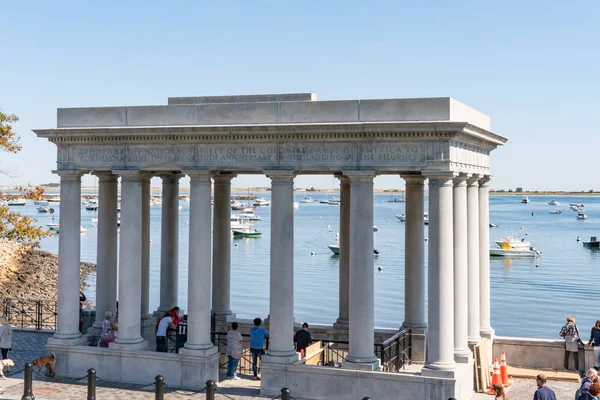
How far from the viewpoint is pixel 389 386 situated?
67.1 ft

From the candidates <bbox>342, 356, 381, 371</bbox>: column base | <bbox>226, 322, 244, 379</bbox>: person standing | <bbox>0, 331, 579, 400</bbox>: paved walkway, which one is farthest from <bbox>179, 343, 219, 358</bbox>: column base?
<bbox>342, 356, 381, 371</bbox>: column base

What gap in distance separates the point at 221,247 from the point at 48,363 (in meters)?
7.24

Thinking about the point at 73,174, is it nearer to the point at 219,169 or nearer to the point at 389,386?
the point at 219,169

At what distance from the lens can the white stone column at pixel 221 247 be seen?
27.6 metres

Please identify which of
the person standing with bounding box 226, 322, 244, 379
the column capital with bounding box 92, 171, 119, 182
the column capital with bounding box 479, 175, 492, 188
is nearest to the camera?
the person standing with bounding box 226, 322, 244, 379

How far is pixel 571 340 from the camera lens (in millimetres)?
24047

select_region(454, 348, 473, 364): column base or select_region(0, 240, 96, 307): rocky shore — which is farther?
select_region(0, 240, 96, 307): rocky shore

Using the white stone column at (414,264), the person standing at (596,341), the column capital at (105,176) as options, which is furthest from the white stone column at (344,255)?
the person standing at (596,341)

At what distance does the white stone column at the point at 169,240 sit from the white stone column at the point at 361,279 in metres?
8.99

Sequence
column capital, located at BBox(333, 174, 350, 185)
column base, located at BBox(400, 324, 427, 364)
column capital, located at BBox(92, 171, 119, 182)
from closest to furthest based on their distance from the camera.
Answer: column base, located at BBox(400, 324, 427, 364) → column capital, located at BBox(92, 171, 119, 182) → column capital, located at BBox(333, 174, 350, 185)

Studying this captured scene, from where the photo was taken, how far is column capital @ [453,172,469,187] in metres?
21.8

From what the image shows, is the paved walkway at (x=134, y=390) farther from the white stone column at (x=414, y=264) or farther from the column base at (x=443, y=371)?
the white stone column at (x=414, y=264)

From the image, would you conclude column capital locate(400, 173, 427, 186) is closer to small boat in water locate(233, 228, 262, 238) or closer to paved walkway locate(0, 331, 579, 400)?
paved walkway locate(0, 331, 579, 400)

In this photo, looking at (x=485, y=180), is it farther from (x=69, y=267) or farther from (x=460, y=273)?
(x=69, y=267)
